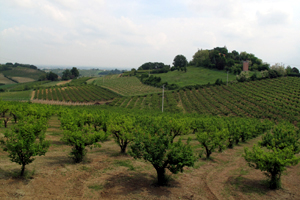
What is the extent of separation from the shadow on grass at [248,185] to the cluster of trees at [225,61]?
10762 centimetres

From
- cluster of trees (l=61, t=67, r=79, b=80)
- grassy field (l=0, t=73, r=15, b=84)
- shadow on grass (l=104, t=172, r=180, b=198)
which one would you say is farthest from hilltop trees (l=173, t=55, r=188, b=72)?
shadow on grass (l=104, t=172, r=180, b=198)

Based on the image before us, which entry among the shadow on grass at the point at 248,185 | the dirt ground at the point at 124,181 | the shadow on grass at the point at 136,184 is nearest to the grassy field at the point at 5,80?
the dirt ground at the point at 124,181

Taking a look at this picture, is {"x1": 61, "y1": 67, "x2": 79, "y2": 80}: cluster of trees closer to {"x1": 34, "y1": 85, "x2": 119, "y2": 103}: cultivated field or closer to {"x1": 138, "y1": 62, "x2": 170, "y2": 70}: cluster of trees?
{"x1": 34, "y1": 85, "x2": 119, "y2": 103}: cultivated field

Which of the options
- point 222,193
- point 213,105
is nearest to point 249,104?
point 213,105

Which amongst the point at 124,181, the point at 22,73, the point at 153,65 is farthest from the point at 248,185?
the point at 22,73

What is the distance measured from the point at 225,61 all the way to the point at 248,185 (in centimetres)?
12576

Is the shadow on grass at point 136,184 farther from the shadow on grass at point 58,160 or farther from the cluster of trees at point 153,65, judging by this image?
the cluster of trees at point 153,65

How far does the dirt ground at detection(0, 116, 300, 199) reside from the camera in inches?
544

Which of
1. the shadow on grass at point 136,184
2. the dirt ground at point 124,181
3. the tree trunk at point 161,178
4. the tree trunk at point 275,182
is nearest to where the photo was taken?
the dirt ground at point 124,181

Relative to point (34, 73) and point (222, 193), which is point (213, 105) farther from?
point (34, 73)

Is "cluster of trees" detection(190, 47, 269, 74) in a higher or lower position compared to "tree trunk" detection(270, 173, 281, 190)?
higher

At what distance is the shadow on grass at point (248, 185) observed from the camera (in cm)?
1520

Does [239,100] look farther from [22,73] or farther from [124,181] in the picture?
[22,73]

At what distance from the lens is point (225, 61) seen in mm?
131500
